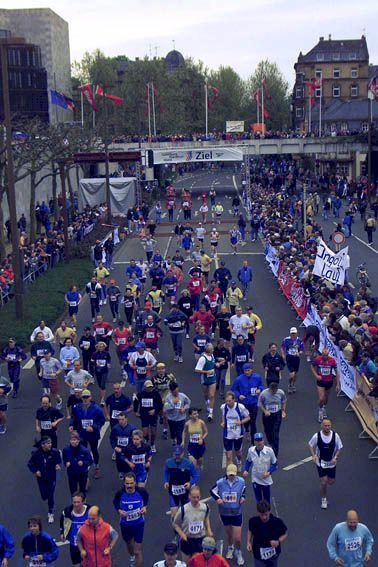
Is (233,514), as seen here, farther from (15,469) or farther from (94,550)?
(15,469)

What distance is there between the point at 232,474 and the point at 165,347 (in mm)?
11598

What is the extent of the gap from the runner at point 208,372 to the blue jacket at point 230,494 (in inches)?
205

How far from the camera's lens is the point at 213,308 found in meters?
21.2

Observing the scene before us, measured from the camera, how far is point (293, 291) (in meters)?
25.9

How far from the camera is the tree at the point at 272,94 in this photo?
12050 cm

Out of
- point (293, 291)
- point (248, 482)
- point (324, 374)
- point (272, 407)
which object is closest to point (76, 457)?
point (248, 482)

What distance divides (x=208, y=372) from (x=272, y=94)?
110 m

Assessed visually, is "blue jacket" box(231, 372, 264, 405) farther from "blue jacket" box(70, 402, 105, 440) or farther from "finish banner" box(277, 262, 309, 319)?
"finish banner" box(277, 262, 309, 319)

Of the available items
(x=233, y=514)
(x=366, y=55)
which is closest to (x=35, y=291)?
(x=233, y=514)

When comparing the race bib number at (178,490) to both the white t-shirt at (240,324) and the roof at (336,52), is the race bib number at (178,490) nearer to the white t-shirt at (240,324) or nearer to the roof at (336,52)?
the white t-shirt at (240,324)

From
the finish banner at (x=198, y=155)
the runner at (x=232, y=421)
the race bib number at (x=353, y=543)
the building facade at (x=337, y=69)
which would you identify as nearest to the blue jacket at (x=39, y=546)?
the race bib number at (x=353, y=543)

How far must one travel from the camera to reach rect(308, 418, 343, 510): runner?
38.1 ft

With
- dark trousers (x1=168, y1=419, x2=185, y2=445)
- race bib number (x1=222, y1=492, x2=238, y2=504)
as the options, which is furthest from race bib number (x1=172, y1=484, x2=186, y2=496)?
dark trousers (x1=168, y1=419, x2=185, y2=445)

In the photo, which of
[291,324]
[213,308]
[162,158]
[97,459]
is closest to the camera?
[97,459]
